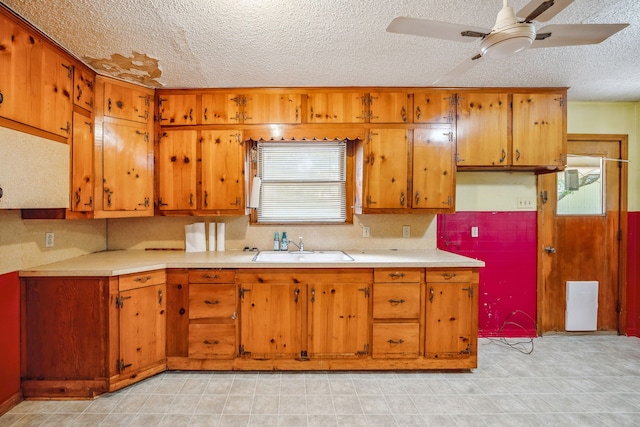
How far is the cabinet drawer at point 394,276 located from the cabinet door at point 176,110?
7.29 ft

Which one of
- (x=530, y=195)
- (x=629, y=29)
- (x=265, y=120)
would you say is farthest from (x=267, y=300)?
(x=629, y=29)

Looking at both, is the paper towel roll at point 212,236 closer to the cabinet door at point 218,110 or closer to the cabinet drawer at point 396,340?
the cabinet door at point 218,110

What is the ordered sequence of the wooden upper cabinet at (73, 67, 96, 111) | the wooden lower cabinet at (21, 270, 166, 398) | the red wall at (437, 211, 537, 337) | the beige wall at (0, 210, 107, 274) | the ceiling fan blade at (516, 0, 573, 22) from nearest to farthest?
the ceiling fan blade at (516, 0, 573, 22)
the beige wall at (0, 210, 107, 274)
the wooden lower cabinet at (21, 270, 166, 398)
the wooden upper cabinet at (73, 67, 96, 111)
the red wall at (437, 211, 537, 337)

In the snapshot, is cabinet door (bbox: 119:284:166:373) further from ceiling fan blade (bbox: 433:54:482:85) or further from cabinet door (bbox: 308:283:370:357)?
ceiling fan blade (bbox: 433:54:482:85)

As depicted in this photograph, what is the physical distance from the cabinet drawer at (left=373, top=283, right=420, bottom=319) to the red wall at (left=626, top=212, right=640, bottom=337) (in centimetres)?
271

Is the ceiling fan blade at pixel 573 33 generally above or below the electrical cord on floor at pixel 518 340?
above

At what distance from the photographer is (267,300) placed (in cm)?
266

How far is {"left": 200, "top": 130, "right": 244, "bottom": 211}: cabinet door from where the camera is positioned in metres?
3.00

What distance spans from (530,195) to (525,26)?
2.48 metres

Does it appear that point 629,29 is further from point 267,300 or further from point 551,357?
point 267,300

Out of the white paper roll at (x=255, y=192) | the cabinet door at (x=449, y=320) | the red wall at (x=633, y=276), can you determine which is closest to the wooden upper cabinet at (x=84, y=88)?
the white paper roll at (x=255, y=192)

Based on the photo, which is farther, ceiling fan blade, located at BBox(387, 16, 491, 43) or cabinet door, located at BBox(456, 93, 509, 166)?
cabinet door, located at BBox(456, 93, 509, 166)

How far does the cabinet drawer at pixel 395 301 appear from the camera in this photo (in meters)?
2.66

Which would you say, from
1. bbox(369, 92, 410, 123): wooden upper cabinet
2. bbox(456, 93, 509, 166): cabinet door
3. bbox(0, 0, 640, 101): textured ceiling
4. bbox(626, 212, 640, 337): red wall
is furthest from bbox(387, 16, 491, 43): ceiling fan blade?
bbox(626, 212, 640, 337): red wall
